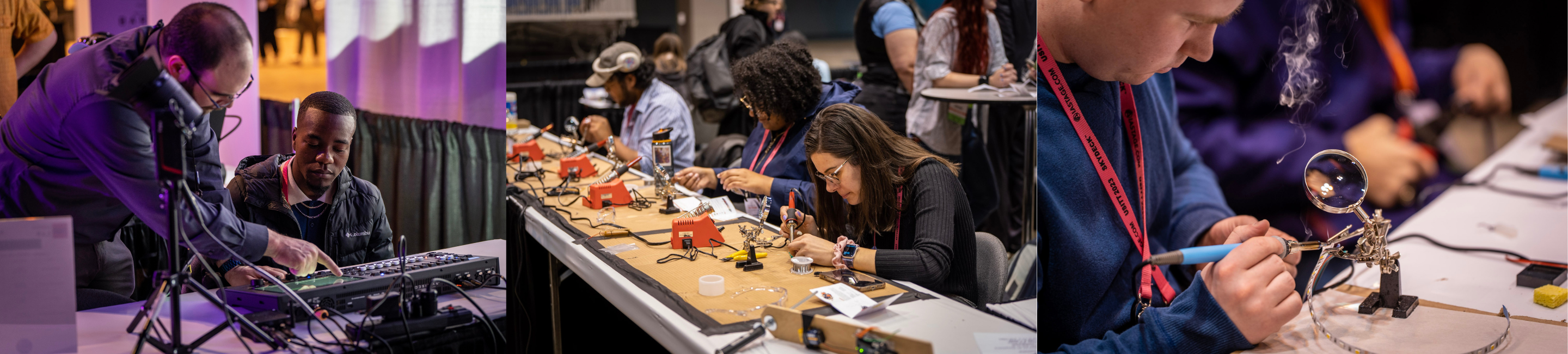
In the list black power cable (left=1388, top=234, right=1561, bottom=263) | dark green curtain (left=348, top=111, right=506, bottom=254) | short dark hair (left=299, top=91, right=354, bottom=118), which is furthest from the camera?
black power cable (left=1388, top=234, right=1561, bottom=263)

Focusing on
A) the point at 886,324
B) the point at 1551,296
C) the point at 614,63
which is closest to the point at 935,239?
the point at 886,324

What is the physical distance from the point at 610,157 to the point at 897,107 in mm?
1121

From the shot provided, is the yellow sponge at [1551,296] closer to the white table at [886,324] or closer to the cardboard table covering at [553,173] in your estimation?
the white table at [886,324]

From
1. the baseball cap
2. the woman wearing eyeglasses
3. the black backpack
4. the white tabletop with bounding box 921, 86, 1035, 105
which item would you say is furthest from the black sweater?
the black backpack

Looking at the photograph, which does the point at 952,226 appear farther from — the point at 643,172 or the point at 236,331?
the point at 643,172

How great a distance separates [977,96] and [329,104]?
1.80 m

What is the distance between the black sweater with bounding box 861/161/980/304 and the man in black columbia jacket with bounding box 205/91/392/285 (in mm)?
1006

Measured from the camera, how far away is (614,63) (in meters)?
3.55

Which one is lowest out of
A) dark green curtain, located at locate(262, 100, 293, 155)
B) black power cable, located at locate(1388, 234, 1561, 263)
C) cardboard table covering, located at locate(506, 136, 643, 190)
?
cardboard table covering, located at locate(506, 136, 643, 190)

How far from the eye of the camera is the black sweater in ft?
5.63

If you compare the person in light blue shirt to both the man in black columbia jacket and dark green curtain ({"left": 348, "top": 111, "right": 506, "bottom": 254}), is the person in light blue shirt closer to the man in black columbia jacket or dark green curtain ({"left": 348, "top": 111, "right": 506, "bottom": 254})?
dark green curtain ({"left": 348, "top": 111, "right": 506, "bottom": 254})

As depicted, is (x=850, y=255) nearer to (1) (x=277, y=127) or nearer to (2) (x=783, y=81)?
(2) (x=783, y=81)

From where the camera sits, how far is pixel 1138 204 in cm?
137

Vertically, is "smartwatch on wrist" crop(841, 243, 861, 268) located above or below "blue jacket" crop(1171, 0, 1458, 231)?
below
